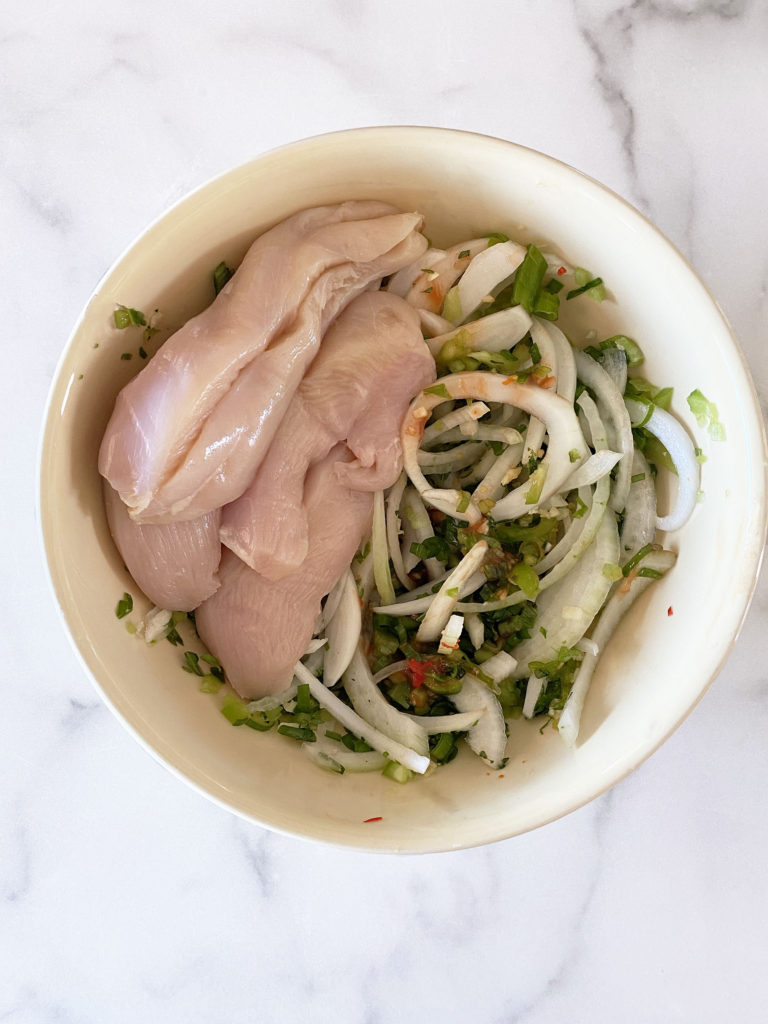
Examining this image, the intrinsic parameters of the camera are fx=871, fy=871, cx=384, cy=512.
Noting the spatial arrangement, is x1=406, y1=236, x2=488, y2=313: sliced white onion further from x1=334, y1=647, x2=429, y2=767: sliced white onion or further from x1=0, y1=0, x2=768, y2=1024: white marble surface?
x1=334, y1=647, x2=429, y2=767: sliced white onion

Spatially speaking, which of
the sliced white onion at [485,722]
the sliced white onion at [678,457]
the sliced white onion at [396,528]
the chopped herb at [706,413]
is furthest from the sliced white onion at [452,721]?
the chopped herb at [706,413]

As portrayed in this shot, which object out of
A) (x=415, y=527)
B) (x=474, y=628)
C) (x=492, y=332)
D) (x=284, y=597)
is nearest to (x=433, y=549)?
(x=415, y=527)

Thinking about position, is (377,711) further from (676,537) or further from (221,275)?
(221,275)

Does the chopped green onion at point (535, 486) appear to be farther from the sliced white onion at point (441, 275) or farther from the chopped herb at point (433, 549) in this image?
the sliced white onion at point (441, 275)

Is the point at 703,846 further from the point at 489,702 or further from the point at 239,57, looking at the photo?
the point at 239,57

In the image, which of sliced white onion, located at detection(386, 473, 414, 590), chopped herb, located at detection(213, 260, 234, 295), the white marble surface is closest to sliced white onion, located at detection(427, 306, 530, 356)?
sliced white onion, located at detection(386, 473, 414, 590)

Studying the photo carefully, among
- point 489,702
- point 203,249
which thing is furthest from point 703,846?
point 203,249
